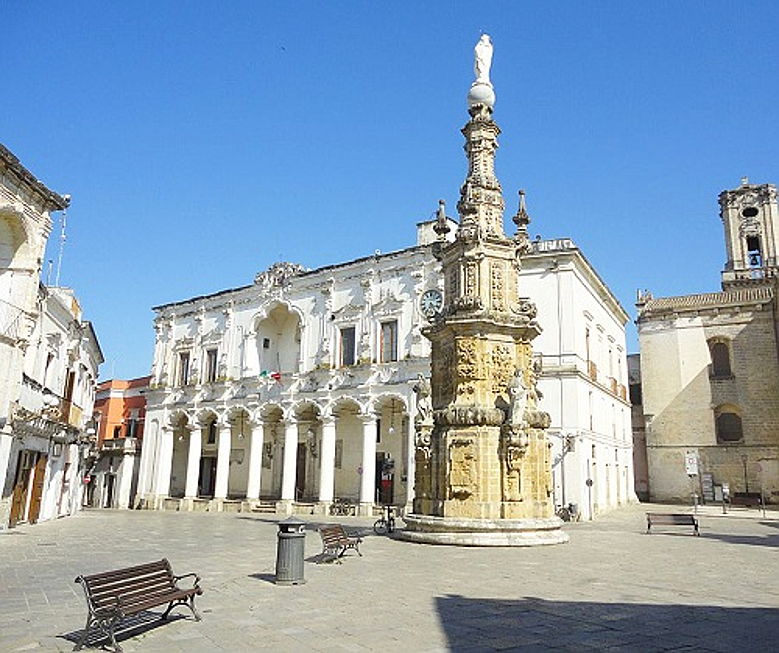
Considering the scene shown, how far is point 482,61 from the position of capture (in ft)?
57.4

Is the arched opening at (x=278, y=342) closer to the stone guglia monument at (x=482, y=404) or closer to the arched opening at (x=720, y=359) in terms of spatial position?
the stone guglia monument at (x=482, y=404)

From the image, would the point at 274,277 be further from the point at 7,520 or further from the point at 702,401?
the point at 702,401

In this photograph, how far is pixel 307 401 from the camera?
32750 mm

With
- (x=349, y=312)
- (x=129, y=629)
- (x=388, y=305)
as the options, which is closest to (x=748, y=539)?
(x=129, y=629)

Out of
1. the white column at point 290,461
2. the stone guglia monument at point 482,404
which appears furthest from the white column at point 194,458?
the stone guglia monument at point 482,404

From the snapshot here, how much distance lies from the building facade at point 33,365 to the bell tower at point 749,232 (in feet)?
138

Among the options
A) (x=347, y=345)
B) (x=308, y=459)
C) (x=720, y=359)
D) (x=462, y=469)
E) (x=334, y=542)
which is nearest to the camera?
(x=334, y=542)

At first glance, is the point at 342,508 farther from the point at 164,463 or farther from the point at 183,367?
the point at 183,367

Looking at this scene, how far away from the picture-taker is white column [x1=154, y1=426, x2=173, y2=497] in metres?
37.7

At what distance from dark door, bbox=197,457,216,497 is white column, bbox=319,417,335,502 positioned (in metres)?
10.7

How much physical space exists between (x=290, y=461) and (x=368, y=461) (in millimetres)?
4979

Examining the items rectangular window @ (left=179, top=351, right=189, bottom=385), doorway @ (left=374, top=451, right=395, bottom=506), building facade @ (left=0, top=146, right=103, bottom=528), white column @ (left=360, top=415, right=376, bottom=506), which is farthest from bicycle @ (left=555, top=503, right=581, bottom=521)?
rectangular window @ (left=179, top=351, right=189, bottom=385)

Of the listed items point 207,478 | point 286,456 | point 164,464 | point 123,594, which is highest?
point 286,456

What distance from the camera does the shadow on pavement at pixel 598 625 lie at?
6.17m
